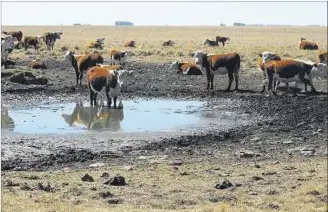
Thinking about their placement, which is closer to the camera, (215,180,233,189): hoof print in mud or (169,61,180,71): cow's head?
(215,180,233,189): hoof print in mud

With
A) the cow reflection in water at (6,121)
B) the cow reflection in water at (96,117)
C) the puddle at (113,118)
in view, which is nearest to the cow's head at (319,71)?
the puddle at (113,118)

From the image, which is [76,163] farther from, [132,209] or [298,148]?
[298,148]

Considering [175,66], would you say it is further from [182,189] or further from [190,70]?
[182,189]

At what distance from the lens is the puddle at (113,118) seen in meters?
13.5

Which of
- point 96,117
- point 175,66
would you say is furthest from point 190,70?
point 96,117

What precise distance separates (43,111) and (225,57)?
7506 millimetres

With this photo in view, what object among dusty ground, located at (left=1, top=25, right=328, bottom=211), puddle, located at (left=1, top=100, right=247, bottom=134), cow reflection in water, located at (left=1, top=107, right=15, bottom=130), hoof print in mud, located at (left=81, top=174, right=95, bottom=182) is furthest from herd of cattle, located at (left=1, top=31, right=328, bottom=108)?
hoof print in mud, located at (left=81, top=174, right=95, bottom=182)

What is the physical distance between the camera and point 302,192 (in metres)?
7.57

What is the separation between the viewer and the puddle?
533 inches

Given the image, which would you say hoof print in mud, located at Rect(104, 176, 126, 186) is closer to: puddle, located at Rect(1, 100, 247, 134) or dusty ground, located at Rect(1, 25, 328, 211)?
dusty ground, located at Rect(1, 25, 328, 211)

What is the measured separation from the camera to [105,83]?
649 inches

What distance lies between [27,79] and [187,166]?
1273 cm

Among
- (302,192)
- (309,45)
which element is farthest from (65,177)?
(309,45)

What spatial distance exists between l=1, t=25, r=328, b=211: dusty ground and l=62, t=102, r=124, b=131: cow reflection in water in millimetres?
1328
